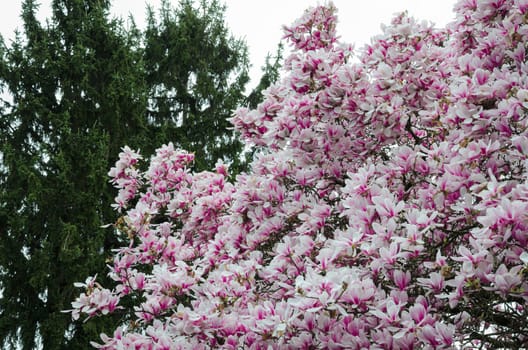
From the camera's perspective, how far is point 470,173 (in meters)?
2.30

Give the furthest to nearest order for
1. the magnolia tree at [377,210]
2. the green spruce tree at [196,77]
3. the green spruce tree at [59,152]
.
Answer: the green spruce tree at [196,77], the green spruce tree at [59,152], the magnolia tree at [377,210]

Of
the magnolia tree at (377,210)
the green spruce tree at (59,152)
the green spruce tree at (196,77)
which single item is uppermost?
the green spruce tree at (196,77)

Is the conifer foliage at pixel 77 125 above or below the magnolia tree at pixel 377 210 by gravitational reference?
above

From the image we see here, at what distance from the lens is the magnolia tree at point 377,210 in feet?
6.68

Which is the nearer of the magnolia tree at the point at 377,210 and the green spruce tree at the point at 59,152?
the magnolia tree at the point at 377,210

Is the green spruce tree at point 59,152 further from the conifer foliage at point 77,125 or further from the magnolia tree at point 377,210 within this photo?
the magnolia tree at point 377,210

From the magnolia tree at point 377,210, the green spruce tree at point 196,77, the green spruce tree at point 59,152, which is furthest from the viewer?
the green spruce tree at point 196,77

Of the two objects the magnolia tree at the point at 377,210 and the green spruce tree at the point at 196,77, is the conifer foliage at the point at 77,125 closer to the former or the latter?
the green spruce tree at the point at 196,77

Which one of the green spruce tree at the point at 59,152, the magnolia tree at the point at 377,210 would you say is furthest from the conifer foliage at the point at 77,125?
the magnolia tree at the point at 377,210

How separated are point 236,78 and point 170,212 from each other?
8950 mm

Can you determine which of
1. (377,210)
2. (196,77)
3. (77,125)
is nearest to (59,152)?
(77,125)

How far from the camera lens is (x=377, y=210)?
7.52ft

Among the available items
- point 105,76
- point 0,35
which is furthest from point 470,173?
point 0,35

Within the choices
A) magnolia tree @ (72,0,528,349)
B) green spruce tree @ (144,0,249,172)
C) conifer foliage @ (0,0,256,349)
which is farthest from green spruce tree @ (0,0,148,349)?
magnolia tree @ (72,0,528,349)
